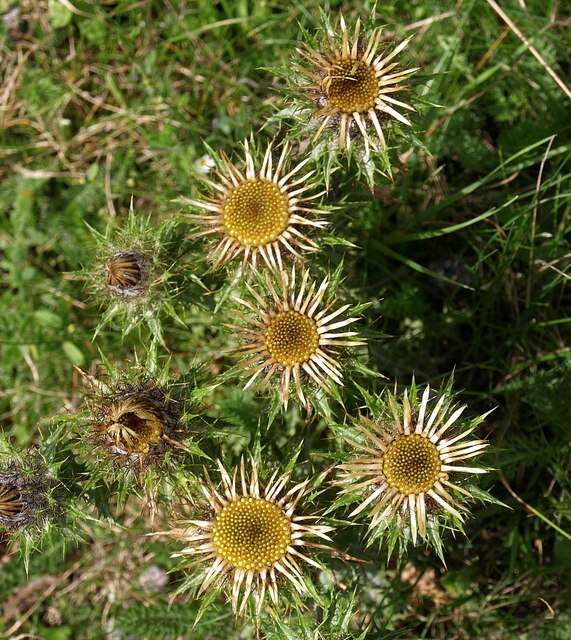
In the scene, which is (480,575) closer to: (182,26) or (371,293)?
(371,293)

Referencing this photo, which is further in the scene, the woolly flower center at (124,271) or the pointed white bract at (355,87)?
the woolly flower center at (124,271)

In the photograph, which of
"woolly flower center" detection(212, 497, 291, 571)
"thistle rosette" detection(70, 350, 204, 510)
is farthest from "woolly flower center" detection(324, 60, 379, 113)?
"woolly flower center" detection(212, 497, 291, 571)

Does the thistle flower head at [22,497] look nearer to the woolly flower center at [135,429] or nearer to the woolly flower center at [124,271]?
the woolly flower center at [135,429]

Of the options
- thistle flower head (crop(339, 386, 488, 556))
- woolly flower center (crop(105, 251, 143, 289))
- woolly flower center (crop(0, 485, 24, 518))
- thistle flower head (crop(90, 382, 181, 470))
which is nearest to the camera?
thistle flower head (crop(339, 386, 488, 556))

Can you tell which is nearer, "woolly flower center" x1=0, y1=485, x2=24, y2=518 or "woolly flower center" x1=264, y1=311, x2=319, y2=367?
"woolly flower center" x1=264, y1=311, x2=319, y2=367

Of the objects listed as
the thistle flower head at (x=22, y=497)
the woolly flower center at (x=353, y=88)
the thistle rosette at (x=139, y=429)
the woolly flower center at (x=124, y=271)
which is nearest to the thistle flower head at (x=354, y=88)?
the woolly flower center at (x=353, y=88)

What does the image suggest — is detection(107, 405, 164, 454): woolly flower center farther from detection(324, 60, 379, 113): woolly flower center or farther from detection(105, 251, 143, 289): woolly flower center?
detection(324, 60, 379, 113): woolly flower center

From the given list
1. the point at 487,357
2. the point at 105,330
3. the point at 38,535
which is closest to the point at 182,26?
the point at 105,330
